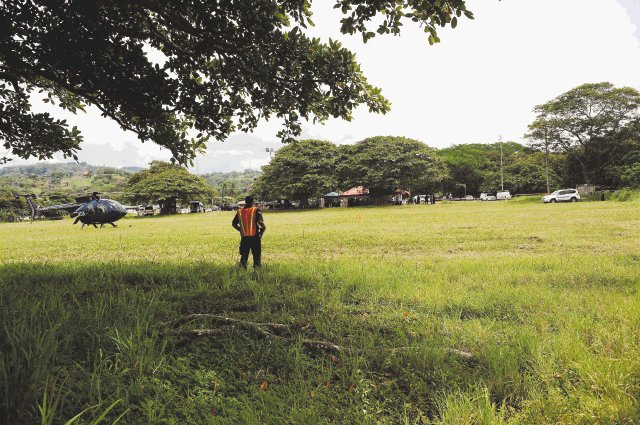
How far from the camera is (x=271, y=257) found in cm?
987

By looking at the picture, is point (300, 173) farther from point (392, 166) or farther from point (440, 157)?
point (440, 157)

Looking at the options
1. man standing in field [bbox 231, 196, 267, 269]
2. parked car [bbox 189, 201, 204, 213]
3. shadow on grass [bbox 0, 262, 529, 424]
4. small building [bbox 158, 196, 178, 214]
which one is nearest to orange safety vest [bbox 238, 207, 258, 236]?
man standing in field [bbox 231, 196, 267, 269]

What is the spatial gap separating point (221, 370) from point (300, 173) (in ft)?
164

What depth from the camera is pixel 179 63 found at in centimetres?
612

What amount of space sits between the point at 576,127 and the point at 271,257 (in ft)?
168

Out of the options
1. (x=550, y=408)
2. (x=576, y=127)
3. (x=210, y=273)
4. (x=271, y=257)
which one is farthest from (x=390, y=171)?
(x=550, y=408)

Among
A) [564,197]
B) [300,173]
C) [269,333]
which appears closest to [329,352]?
[269,333]

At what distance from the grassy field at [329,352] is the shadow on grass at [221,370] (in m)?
0.02

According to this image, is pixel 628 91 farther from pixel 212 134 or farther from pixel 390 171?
pixel 212 134

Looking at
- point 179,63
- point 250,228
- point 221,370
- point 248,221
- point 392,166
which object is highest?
point 392,166

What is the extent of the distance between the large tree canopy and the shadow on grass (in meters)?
3.32

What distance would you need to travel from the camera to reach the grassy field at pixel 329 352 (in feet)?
8.23

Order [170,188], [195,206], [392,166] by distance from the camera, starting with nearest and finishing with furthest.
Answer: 1. [392,166]
2. [170,188]
3. [195,206]

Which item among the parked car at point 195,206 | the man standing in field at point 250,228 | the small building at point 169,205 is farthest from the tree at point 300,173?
the man standing in field at point 250,228
